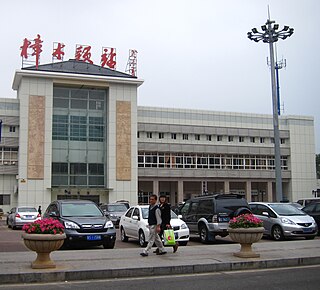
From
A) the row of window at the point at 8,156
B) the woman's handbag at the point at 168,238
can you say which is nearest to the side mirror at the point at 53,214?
the woman's handbag at the point at 168,238

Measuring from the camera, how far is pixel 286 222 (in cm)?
1802

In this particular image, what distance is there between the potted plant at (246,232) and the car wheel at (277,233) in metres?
6.51

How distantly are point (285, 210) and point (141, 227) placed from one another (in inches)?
256

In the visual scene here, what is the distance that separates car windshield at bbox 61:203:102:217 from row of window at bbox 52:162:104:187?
3769cm

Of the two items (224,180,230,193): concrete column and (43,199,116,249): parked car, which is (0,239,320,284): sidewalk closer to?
(43,199,116,249): parked car

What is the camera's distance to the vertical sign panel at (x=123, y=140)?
53.7m

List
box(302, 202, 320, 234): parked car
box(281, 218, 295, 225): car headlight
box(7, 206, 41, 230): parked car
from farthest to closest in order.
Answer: box(7, 206, 41, 230): parked car
box(302, 202, 320, 234): parked car
box(281, 218, 295, 225): car headlight

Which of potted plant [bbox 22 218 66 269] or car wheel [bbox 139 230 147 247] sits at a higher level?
potted plant [bbox 22 218 66 269]

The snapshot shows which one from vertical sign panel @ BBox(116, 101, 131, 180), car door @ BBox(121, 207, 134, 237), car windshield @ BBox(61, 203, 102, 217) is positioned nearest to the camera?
car windshield @ BBox(61, 203, 102, 217)

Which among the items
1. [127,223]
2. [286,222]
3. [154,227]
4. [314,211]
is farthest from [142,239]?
[314,211]

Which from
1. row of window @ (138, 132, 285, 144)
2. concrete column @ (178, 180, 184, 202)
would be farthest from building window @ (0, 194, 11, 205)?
concrete column @ (178, 180, 184, 202)

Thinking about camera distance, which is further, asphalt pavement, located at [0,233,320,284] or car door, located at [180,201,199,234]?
car door, located at [180,201,199,234]

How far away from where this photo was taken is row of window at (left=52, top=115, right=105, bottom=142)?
53.1m

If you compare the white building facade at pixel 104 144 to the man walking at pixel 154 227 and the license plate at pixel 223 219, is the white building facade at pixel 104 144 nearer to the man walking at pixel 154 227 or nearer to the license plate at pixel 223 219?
the license plate at pixel 223 219
